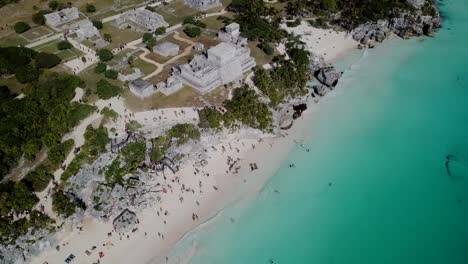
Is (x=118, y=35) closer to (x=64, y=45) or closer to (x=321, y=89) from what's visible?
(x=64, y=45)

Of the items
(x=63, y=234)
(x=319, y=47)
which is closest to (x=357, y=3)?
(x=319, y=47)

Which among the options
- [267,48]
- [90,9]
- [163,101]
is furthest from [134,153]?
[90,9]

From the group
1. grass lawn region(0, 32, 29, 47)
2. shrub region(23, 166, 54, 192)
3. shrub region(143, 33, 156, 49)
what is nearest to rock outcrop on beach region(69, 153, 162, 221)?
shrub region(23, 166, 54, 192)

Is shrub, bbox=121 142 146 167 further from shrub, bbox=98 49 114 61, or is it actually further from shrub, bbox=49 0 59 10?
shrub, bbox=49 0 59 10

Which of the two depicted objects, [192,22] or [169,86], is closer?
[169,86]

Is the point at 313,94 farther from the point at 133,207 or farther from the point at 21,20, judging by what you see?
the point at 21,20

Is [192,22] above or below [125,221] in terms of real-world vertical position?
above
